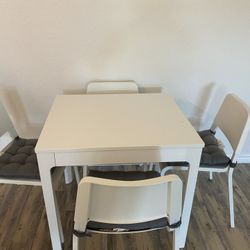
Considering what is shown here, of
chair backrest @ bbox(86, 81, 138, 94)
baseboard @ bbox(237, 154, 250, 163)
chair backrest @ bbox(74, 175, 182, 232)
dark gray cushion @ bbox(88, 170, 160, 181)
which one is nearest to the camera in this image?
chair backrest @ bbox(74, 175, 182, 232)

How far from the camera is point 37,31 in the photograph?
182 cm

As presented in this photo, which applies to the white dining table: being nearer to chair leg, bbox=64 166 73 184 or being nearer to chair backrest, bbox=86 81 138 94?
chair backrest, bbox=86 81 138 94

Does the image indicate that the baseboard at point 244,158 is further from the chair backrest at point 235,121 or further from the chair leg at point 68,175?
the chair leg at point 68,175

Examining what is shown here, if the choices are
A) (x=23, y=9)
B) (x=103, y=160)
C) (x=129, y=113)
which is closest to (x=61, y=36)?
(x=23, y=9)

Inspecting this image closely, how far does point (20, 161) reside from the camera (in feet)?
5.12

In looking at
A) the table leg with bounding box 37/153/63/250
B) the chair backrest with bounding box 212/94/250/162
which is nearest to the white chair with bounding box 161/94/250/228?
the chair backrest with bounding box 212/94/250/162

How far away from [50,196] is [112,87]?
934mm

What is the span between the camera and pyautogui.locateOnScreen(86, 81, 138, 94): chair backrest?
6.40ft

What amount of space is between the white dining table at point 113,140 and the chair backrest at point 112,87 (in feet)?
1.06

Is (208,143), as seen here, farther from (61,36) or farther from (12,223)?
(12,223)

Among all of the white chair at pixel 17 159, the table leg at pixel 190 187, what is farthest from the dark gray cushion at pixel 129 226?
the white chair at pixel 17 159

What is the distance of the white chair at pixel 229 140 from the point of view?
154 centimetres

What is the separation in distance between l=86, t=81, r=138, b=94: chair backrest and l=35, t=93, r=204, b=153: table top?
0.47ft

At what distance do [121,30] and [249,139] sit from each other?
1.41 m
